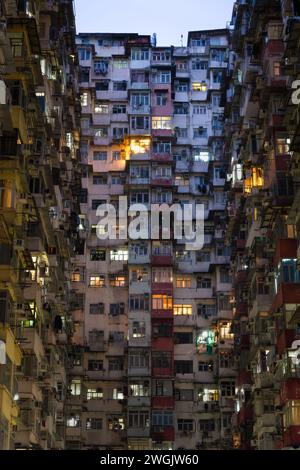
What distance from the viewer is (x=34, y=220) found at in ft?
137

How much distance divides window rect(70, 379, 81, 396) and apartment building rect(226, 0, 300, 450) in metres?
12.6

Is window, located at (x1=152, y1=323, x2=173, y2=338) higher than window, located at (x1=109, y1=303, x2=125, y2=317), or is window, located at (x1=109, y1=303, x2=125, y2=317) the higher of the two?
window, located at (x1=109, y1=303, x2=125, y2=317)

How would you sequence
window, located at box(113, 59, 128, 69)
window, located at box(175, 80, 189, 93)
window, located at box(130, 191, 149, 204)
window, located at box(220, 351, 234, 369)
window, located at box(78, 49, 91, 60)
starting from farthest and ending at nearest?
window, located at box(175, 80, 189, 93) → window, located at box(113, 59, 128, 69) → window, located at box(78, 49, 91, 60) → window, located at box(130, 191, 149, 204) → window, located at box(220, 351, 234, 369)

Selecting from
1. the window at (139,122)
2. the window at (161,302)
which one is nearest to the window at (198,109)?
the window at (139,122)

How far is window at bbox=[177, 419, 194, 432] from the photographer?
2623 inches

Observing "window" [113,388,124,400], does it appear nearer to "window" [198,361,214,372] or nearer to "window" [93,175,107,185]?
"window" [198,361,214,372]

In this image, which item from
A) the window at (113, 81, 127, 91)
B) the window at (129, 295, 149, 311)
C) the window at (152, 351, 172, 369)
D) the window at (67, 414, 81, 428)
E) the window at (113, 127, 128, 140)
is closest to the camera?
the window at (67, 414, 81, 428)

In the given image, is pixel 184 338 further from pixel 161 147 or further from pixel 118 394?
pixel 161 147

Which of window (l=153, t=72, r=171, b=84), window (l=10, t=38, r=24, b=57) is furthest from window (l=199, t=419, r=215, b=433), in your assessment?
window (l=10, t=38, r=24, b=57)

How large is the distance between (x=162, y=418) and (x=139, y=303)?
912cm

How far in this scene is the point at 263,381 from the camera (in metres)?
46.9

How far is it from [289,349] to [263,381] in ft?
23.5
